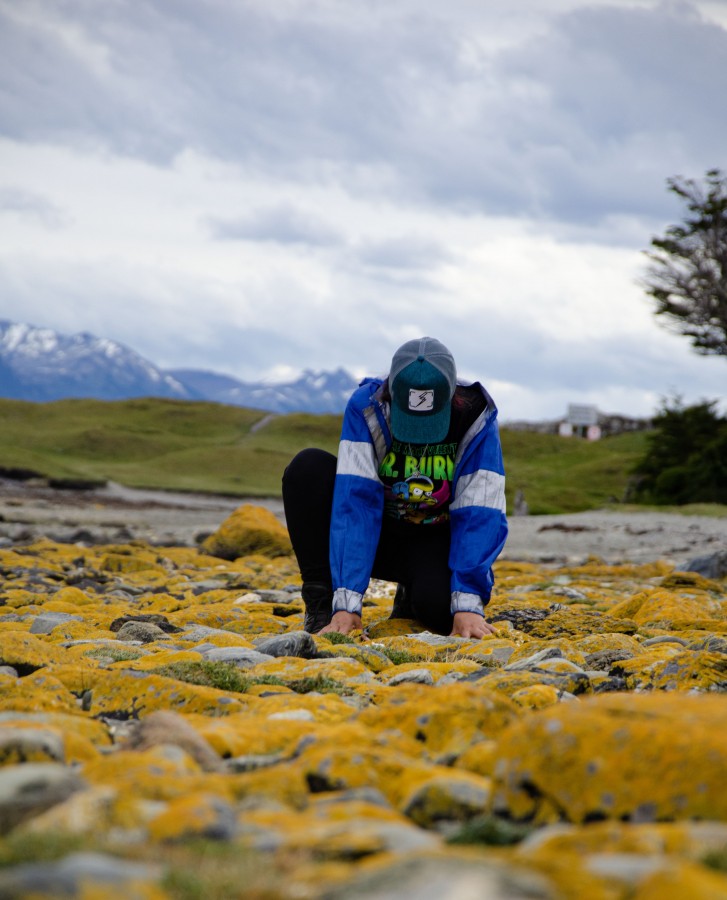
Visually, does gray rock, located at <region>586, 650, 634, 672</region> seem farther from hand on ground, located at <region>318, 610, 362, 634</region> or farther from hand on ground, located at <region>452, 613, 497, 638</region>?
hand on ground, located at <region>318, 610, 362, 634</region>

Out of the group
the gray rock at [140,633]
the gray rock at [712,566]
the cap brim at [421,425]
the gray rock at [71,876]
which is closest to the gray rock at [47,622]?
the gray rock at [140,633]

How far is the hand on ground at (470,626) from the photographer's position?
5.55m

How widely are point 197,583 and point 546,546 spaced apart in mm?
10275

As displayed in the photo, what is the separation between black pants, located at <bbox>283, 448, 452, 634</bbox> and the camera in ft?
19.4

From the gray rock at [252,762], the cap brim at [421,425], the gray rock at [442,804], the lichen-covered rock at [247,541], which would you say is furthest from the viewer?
the lichen-covered rock at [247,541]

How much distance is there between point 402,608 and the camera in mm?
6410

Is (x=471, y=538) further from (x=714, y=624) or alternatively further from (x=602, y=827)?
(x=602, y=827)

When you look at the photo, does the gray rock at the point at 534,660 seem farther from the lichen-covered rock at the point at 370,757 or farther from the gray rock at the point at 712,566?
the gray rock at the point at 712,566

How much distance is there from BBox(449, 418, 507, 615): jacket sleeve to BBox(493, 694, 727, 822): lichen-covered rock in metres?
3.35

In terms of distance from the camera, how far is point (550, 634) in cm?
600

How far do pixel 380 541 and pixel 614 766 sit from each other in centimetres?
408

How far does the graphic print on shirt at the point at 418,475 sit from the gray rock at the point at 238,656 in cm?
153

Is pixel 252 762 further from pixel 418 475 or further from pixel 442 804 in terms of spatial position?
pixel 418 475

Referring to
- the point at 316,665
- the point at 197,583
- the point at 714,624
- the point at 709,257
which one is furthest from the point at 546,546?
the point at 709,257
